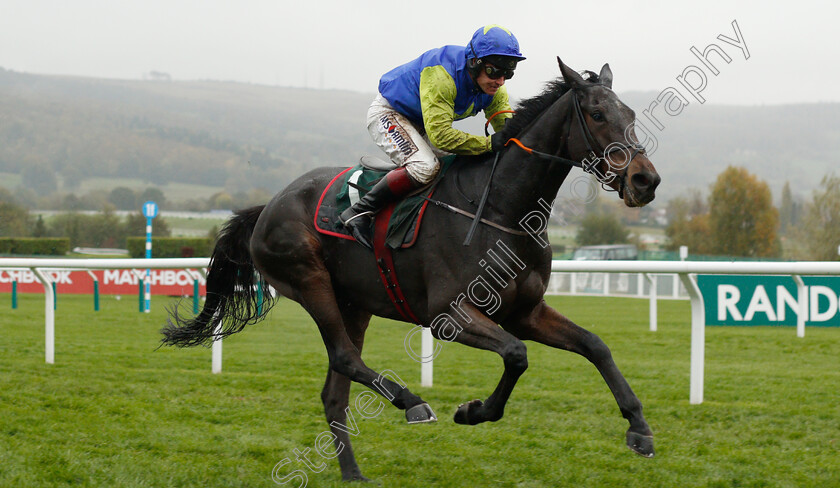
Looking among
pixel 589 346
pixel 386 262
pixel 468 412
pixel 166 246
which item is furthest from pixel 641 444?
pixel 166 246

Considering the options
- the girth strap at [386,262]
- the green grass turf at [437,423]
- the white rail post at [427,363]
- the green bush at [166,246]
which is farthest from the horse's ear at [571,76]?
the green bush at [166,246]

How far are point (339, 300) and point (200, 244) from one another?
23.8m

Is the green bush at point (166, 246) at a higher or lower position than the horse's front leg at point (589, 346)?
higher

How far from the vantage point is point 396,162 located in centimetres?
374

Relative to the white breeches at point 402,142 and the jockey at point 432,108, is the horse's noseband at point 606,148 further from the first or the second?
the white breeches at point 402,142

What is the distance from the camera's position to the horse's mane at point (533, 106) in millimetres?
3408

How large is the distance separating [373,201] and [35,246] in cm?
2240

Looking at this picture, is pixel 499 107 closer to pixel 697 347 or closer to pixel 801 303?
pixel 697 347

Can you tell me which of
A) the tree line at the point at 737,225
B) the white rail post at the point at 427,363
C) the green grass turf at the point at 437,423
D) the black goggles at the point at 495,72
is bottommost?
the green grass turf at the point at 437,423

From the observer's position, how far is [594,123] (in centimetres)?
314

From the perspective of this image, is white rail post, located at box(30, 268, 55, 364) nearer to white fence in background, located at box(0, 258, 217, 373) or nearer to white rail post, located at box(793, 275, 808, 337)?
white fence in background, located at box(0, 258, 217, 373)

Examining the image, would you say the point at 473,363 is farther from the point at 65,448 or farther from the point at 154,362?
the point at 65,448

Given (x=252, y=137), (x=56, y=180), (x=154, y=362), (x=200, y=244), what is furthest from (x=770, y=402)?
(x=252, y=137)

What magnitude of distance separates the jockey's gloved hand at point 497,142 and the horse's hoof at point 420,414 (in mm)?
1146
